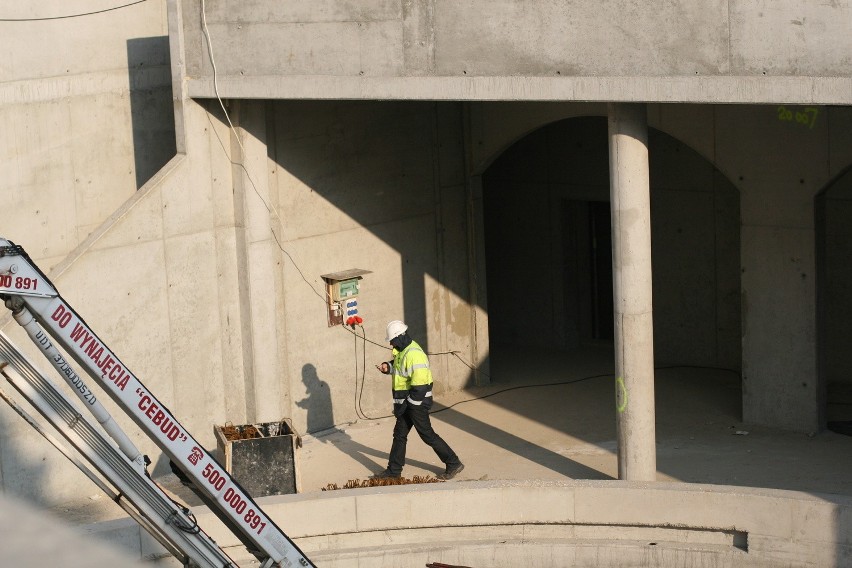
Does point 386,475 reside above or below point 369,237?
below

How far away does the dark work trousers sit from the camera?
16.1 metres

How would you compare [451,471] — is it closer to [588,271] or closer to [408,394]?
[408,394]

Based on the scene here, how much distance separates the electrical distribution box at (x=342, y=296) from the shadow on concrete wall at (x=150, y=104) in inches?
98.6

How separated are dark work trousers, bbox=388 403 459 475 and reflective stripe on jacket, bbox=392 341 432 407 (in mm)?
100

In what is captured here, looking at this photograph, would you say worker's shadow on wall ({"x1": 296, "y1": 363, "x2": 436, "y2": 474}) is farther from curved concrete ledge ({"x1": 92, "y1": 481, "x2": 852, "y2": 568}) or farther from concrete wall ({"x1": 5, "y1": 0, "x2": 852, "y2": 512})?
curved concrete ledge ({"x1": 92, "y1": 481, "x2": 852, "y2": 568})

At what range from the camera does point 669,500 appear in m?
14.4

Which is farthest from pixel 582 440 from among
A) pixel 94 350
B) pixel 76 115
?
pixel 94 350

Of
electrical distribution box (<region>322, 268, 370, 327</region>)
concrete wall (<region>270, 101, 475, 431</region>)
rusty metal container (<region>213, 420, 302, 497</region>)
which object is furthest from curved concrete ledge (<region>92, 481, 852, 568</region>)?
electrical distribution box (<region>322, 268, 370, 327</region>)

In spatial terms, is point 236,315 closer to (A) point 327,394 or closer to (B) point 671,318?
(A) point 327,394

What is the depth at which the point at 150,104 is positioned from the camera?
1864 centimetres

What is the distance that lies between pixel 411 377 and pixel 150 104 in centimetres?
514

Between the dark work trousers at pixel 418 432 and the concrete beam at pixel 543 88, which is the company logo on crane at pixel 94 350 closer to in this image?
the concrete beam at pixel 543 88

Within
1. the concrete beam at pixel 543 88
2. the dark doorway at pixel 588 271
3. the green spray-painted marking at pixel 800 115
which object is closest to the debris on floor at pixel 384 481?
the concrete beam at pixel 543 88

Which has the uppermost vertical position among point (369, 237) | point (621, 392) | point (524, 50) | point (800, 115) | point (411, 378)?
point (800, 115)
